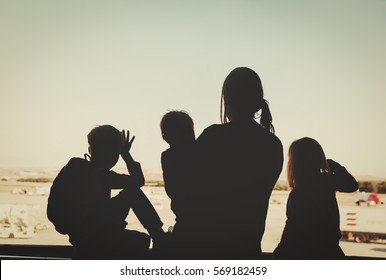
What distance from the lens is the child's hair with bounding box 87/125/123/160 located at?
7.82 feet

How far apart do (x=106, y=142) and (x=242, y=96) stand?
84 cm

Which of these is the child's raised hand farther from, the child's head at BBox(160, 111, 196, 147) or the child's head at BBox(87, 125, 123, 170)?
the child's head at BBox(160, 111, 196, 147)

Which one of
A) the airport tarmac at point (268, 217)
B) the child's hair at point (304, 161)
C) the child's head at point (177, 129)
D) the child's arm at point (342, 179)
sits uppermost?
the child's head at point (177, 129)

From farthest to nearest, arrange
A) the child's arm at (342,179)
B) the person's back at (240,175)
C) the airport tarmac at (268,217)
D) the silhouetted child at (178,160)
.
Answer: the airport tarmac at (268,217) < the child's arm at (342,179) < the silhouetted child at (178,160) < the person's back at (240,175)

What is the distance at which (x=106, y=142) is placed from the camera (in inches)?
95.0

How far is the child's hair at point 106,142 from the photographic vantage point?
A: 238 centimetres

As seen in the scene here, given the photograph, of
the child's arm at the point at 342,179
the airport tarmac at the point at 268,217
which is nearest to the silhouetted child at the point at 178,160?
the airport tarmac at the point at 268,217

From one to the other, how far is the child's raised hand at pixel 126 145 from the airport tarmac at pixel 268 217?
28 cm

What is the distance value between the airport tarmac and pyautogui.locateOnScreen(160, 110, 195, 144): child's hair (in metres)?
0.44

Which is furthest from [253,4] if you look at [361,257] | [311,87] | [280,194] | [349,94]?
[361,257]

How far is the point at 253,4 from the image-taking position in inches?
106

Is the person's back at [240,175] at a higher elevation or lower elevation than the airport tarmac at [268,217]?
higher

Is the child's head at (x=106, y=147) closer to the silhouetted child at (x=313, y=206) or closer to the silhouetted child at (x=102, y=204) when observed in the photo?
the silhouetted child at (x=102, y=204)

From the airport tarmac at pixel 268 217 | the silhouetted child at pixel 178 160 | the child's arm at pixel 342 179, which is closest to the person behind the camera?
the silhouetted child at pixel 178 160
